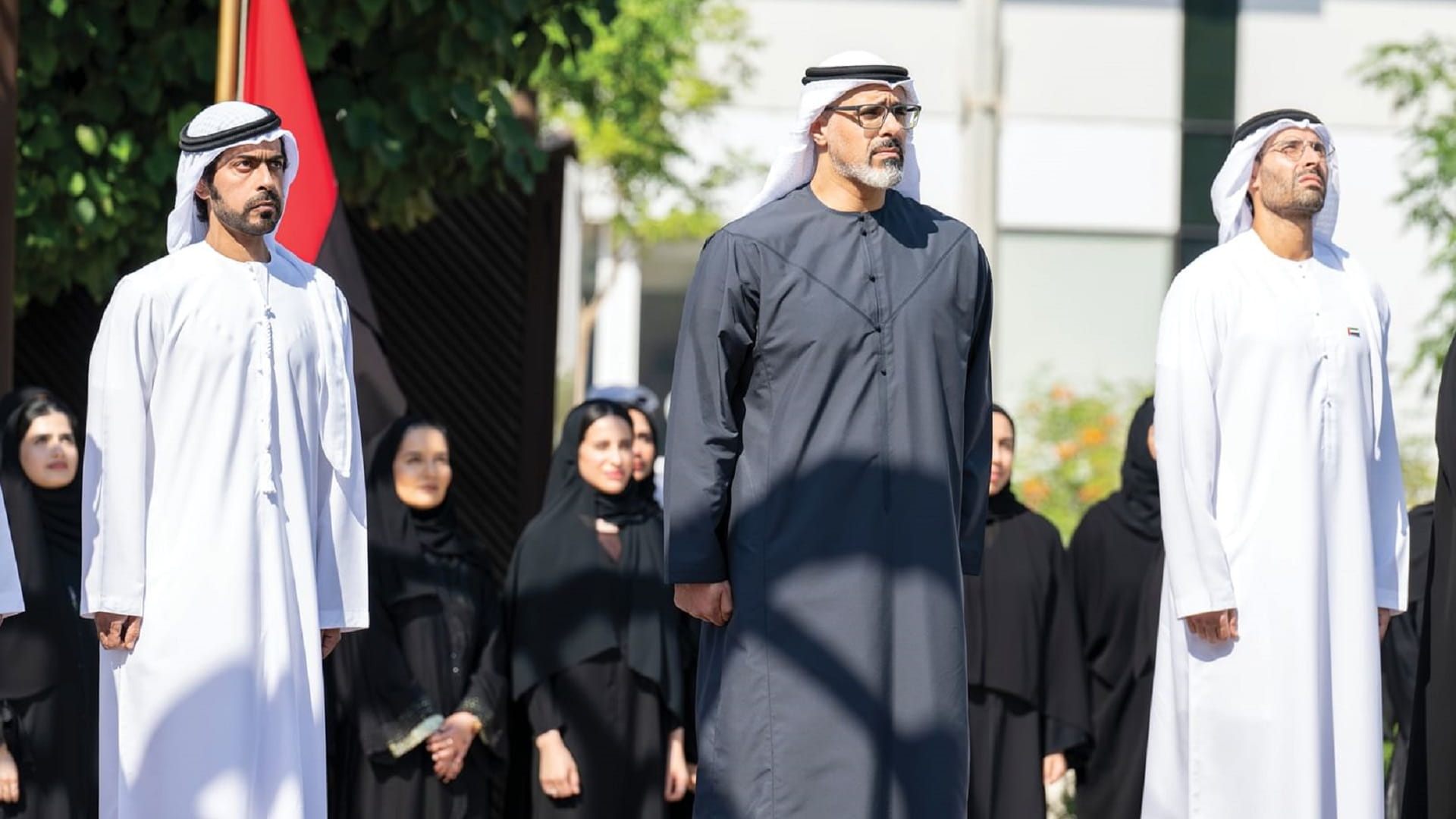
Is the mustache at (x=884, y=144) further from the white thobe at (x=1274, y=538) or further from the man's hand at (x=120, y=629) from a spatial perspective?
the man's hand at (x=120, y=629)

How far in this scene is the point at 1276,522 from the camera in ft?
18.9

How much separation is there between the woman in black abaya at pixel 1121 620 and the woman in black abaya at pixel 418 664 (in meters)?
1.95

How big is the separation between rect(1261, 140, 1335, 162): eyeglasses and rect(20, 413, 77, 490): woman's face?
12.2ft

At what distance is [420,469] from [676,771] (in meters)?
1.26

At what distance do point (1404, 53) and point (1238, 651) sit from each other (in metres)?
9.30

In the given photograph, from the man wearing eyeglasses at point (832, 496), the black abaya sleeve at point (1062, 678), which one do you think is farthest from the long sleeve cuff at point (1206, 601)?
the black abaya sleeve at point (1062, 678)

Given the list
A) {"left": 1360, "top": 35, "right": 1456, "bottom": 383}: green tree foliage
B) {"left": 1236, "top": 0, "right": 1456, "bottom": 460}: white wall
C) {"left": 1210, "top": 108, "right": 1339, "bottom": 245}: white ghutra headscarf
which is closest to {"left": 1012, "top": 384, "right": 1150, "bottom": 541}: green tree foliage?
{"left": 1360, "top": 35, "right": 1456, "bottom": 383}: green tree foliage

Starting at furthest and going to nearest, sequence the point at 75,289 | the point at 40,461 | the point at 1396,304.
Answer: the point at 1396,304 → the point at 75,289 → the point at 40,461

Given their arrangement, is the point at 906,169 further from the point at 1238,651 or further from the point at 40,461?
the point at 40,461

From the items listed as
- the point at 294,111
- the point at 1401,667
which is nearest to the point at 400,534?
the point at 294,111

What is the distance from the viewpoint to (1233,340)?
5844 mm

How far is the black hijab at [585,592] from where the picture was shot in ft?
24.9

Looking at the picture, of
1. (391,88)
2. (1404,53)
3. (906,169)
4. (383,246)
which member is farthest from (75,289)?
(1404,53)

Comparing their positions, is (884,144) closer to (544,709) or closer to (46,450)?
(544,709)
